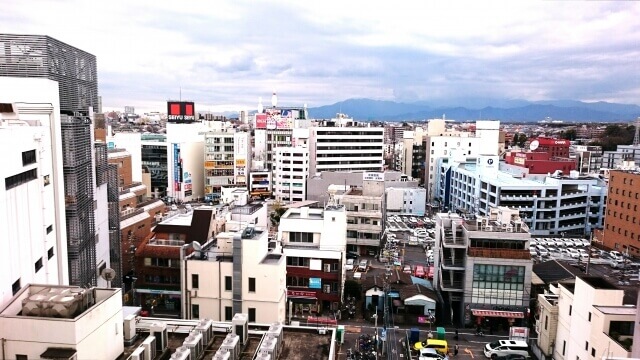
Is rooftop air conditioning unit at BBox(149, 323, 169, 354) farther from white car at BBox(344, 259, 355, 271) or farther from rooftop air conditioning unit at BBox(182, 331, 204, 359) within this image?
white car at BBox(344, 259, 355, 271)

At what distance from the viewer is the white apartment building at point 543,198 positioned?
50281mm

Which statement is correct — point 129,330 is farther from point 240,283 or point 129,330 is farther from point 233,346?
point 240,283

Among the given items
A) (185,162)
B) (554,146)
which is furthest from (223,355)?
(554,146)

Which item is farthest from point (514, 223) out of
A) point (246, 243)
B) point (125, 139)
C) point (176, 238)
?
point (125, 139)

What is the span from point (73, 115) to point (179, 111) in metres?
62.4

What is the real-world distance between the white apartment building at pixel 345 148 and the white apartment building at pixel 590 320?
50.4 metres

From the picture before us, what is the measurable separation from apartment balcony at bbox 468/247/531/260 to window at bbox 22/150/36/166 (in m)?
22.6

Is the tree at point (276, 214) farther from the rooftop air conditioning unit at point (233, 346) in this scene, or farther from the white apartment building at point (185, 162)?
the rooftop air conditioning unit at point (233, 346)

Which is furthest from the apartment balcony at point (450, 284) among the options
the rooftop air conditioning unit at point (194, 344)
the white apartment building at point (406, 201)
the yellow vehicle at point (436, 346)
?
the white apartment building at point (406, 201)

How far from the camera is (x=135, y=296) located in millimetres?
27047

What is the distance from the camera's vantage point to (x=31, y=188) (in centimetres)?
1454

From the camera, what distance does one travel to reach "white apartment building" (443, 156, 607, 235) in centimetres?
5028

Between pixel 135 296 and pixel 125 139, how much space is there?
48.0 meters

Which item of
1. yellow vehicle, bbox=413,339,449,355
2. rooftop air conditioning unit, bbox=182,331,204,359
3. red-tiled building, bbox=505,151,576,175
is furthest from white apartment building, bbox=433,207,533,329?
red-tiled building, bbox=505,151,576,175
